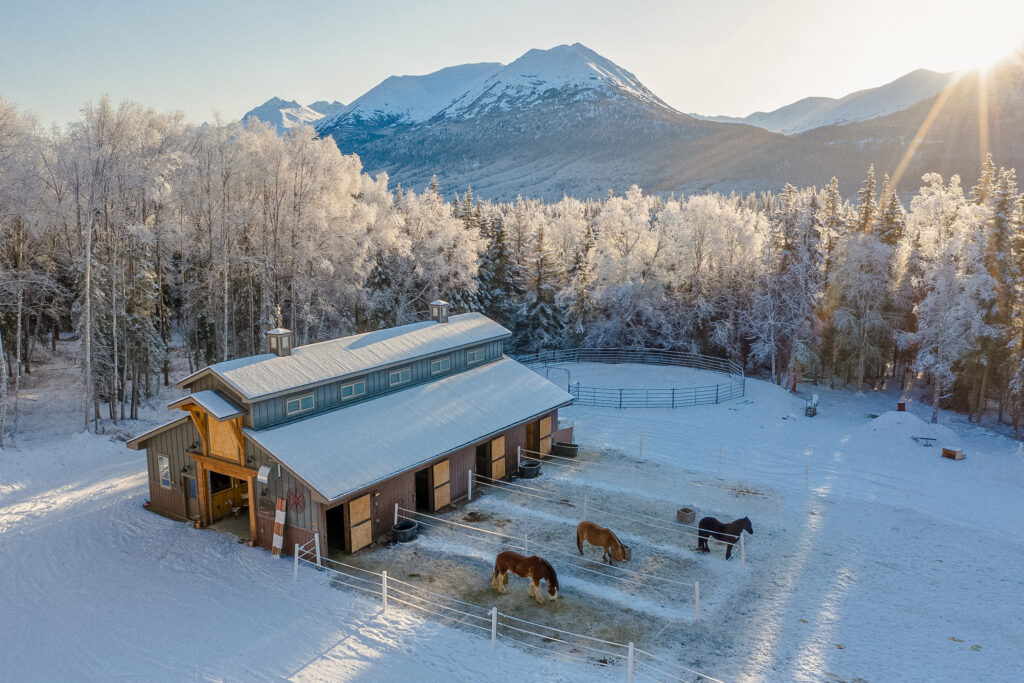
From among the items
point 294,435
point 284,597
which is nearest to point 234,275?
point 294,435

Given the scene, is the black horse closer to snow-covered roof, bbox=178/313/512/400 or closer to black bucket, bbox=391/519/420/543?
black bucket, bbox=391/519/420/543

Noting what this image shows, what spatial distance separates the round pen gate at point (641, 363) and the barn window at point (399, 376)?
1412cm

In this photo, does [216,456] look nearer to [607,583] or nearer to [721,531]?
[607,583]

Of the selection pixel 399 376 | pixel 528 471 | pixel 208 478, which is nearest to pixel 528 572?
pixel 528 471

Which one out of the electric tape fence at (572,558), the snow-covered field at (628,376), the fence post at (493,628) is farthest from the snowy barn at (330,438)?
the snow-covered field at (628,376)

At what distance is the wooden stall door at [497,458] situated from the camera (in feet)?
73.4

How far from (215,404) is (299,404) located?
2345 millimetres

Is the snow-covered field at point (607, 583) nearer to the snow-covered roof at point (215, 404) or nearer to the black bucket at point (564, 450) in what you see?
the black bucket at point (564, 450)

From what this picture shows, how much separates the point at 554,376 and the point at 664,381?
7105 mm

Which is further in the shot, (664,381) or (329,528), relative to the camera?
(664,381)

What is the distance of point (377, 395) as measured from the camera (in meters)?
21.1

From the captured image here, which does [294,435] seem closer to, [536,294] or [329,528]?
[329,528]

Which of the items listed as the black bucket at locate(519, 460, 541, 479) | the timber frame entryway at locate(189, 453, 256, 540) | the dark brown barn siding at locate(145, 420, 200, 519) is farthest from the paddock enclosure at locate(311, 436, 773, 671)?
the dark brown barn siding at locate(145, 420, 200, 519)

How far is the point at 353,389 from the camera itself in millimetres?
20203
